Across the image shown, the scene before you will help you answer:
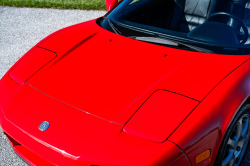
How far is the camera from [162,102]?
1.79 m

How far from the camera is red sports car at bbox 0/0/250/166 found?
5.20ft

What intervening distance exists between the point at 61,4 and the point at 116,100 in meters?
5.44

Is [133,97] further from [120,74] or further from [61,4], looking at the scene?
[61,4]

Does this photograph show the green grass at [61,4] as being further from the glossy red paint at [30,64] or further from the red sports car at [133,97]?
the glossy red paint at [30,64]

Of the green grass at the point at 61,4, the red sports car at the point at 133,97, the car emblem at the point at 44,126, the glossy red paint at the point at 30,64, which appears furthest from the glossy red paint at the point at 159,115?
the green grass at the point at 61,4

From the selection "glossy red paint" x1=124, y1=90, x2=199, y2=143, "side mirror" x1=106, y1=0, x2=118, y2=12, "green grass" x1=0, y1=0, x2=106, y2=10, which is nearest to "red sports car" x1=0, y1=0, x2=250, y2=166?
"glossy red paint" x1=124, y1=90, x2=199, y2=143

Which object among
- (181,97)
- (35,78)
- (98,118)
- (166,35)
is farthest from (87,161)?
(166,35)

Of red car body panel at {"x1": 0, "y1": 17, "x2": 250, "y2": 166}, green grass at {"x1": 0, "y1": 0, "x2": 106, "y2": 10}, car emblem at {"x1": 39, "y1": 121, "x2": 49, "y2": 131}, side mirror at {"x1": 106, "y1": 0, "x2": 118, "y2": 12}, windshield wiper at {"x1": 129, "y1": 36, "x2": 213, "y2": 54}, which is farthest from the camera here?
green grass at {"x1": 0, "y1": 0, "x2": 106, "y2": 10}

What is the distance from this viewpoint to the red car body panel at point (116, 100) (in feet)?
5.13

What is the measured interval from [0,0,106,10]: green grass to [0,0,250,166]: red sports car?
157 inches

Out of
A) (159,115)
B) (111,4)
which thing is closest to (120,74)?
(159,115)

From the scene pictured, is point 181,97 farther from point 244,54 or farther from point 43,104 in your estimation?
point 43,104

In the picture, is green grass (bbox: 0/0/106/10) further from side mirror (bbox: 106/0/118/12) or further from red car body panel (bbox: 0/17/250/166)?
red car body panel (bbox: 0/17/250/166)

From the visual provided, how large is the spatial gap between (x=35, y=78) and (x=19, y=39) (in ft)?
10.7
